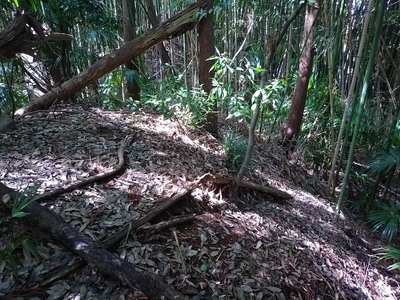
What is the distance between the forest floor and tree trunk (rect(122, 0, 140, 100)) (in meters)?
0.70

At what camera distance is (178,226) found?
2045mm

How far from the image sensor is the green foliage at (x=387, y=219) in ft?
11.4

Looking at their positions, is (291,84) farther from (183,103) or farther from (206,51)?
(183,103)

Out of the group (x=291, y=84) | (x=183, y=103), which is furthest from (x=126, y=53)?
(x=291, y=84)

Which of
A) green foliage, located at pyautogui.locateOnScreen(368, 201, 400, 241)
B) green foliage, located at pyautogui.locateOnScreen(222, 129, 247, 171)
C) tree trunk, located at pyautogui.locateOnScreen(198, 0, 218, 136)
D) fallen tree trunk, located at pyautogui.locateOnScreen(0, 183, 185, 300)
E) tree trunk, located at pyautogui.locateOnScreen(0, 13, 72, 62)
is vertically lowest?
green foliage, located at pyautogui.locateOnScreen(368, 201, 400, 241)

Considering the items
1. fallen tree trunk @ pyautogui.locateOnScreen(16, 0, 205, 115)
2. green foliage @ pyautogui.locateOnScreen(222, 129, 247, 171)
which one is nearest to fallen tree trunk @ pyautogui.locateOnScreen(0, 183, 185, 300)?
green foliage @ pyautogui.locateOnScreen(222, 129, 247, 171)

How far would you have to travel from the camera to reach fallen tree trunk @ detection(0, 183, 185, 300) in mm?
1465

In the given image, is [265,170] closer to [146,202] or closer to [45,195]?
[146,202]

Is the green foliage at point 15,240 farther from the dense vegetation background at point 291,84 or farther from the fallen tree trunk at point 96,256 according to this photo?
the dense vegetation background at point 291,84

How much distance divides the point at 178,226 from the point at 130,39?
9.80 ft

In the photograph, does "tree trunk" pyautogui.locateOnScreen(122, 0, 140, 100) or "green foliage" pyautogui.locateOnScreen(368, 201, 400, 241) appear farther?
"tree trunk" pyautogui.locateOnScreen(122, 0, 140, 100)

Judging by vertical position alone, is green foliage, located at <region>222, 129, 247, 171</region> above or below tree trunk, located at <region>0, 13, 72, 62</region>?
below

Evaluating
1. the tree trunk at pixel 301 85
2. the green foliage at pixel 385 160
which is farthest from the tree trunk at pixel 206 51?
the green foliage at pixel 385 160

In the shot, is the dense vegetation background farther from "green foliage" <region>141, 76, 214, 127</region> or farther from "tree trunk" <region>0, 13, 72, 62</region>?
"tree trunk" <region>0, 13, 72, 62</region>
